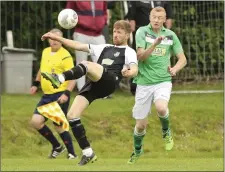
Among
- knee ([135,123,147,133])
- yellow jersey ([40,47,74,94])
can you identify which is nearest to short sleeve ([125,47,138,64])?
knee ([135,123,147,133])

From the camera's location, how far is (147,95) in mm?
14938

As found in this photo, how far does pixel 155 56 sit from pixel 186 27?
8815 millimetres

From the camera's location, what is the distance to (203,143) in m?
18.5

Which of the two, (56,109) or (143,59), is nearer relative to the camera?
(143,59)

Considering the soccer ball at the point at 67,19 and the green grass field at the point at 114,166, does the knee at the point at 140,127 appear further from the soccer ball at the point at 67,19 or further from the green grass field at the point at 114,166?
the soccer ball at the point at 67,19

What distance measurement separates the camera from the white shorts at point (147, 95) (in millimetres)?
14766

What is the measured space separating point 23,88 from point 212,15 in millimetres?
5130

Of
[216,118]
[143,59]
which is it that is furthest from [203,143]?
[143,59]

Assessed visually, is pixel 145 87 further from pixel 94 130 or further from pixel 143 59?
pixel 94 130

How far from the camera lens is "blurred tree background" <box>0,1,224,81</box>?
22750mm

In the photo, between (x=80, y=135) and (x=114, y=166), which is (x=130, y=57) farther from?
(x=114, y=166)

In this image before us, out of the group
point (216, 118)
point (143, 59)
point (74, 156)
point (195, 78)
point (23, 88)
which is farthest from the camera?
point (195, 78)

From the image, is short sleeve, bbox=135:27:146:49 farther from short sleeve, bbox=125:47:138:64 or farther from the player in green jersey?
short sleeve, bbox=125:47:138:64

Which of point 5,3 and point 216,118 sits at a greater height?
point 5,3
